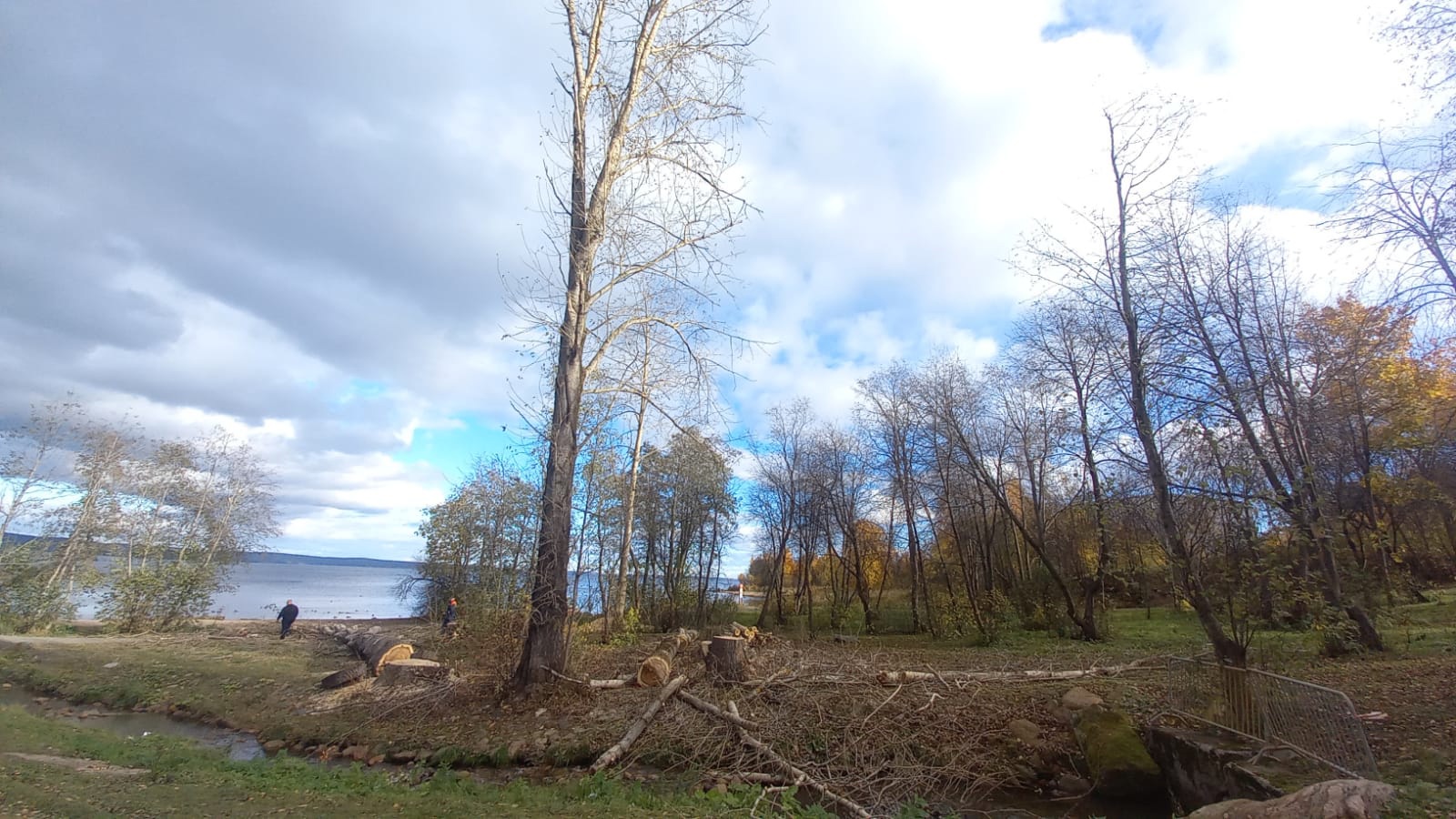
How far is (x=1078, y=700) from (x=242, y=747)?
1230 cm

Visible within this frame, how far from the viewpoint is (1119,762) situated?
7.91 m

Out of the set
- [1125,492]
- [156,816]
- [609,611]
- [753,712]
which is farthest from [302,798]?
[609,611]

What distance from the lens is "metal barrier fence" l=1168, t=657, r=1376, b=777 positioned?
5805 mm

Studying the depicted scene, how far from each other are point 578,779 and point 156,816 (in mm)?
3711

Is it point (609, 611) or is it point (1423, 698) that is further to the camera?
point (609, 611)

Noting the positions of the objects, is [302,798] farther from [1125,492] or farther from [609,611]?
[609,611]

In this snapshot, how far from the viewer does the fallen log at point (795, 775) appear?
650cm

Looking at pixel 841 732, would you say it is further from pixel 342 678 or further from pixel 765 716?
pixel 342 678

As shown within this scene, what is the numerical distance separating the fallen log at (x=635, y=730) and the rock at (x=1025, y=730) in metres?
4.66

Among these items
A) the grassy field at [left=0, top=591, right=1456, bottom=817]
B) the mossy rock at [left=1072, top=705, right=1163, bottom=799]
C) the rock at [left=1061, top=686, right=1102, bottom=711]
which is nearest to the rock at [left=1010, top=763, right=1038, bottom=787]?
the grassy field at [left=0, top=591, right=1456, bottom=817]

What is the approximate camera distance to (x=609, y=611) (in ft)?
66.8

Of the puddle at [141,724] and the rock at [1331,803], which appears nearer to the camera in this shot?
the rock at [1331,803]

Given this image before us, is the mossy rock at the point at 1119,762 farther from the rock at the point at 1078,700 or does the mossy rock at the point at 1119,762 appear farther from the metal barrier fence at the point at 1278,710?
the rock at the point at 1078,700

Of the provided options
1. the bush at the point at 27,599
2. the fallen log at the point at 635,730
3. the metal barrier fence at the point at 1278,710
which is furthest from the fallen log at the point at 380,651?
the bush at the point at 27,599
